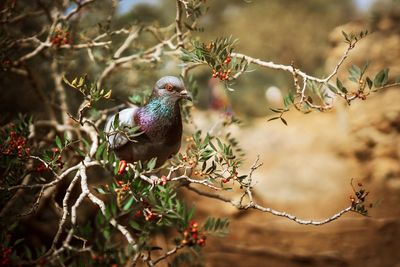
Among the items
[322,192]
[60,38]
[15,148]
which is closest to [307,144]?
[322,192]

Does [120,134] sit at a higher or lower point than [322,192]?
lower

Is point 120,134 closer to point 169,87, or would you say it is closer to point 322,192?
point 169,87

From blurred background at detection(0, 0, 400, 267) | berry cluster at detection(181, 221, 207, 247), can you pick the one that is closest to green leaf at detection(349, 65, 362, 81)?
blurred background at detection(0, 0, 400, 267)

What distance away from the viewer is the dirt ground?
4.89 m

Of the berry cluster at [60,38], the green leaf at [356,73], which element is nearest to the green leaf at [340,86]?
the green leaf at [356,73]

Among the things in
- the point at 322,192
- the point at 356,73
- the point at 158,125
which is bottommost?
the point at 158,125

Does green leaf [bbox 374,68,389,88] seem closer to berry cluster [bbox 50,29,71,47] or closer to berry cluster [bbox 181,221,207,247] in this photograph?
berry cluster [bbox 181,221,207,247]

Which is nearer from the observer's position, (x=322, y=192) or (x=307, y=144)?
(x=322, y=192)

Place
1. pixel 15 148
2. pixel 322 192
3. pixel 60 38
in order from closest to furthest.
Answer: pixel 15 148, pixel 60 38, pixel 322 192

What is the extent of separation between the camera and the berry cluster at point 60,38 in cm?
272

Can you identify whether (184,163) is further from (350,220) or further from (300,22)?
(300,22)

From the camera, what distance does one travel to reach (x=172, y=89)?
2.29 meters

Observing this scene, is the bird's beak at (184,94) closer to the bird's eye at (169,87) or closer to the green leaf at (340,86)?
the bird's eye at (169,87)

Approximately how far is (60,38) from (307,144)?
963 cm
